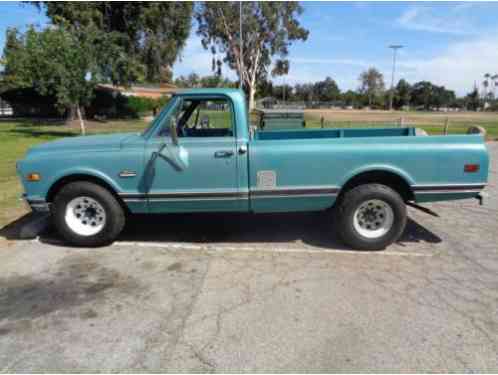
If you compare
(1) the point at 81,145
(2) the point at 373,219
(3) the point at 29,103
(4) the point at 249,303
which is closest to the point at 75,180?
(1) the point at 81,145

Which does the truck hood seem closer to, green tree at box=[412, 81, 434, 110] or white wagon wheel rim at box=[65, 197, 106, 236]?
white wagon wheel rim at box=[65, 197, 106, 236]

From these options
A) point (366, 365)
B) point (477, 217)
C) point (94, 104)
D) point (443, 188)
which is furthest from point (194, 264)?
point (94, 104)

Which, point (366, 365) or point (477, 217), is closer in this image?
point (366, 365)

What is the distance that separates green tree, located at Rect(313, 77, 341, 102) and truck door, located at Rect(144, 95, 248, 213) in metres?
125

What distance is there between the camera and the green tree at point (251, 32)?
34906 millimetres

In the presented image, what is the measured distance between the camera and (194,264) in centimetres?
404

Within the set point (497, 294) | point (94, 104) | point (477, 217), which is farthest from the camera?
point (94, 104)

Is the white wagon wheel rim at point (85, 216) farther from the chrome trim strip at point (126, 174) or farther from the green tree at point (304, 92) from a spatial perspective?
the green tree at point (304, 92)

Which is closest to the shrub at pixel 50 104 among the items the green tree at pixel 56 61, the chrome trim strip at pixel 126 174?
the green tree at pixel 56 61

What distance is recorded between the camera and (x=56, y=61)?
50.0 ft

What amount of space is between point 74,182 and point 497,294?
4667mm

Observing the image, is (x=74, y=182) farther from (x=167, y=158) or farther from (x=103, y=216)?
(x=167, y=158)

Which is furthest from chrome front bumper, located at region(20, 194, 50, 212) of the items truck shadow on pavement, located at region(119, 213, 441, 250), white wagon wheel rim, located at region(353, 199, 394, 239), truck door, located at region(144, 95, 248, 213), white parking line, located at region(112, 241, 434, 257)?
white wagon wheel rim, located at region(353, 199, 394, 239)

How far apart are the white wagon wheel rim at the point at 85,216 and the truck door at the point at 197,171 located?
687 millimetres
